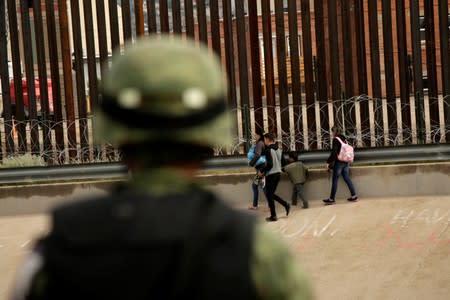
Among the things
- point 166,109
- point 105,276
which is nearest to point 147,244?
point 105,276

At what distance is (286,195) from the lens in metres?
15.4

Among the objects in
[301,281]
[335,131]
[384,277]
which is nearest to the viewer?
[301,281]

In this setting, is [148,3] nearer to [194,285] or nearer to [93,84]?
[93,84]

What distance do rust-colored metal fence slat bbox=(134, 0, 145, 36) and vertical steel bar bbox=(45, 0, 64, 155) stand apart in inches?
57.4

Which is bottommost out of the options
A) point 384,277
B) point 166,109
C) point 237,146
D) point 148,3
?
point 384,277

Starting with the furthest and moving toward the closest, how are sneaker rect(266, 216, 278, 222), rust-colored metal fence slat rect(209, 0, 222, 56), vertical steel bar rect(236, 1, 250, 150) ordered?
rust-colored metal fence slat rect(209, 0, 222, 56) → vertical steel bar rect(236, 1, 250, 150) → sneaker rect(266, 216, 278, 222)

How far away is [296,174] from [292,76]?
2.23 m

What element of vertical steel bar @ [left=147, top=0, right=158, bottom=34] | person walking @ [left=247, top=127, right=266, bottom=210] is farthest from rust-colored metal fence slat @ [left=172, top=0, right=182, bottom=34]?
person walking @ [left=247, top=127, right=266, bottom=210]

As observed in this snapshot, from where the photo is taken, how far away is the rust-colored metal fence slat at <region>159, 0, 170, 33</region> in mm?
16719

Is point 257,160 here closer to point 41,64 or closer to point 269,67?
point 269,67

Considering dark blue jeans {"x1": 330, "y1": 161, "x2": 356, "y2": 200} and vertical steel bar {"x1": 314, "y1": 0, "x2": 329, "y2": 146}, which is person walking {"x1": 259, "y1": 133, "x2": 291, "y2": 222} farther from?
vertical steel bar {"x1": 314, "y1": 0, "x2": 329, "y2": 146}

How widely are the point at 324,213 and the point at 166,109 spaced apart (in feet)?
41.1

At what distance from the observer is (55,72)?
679 inches

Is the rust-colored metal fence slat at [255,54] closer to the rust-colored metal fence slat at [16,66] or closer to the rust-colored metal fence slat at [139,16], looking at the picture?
the rust-colored metal fence slat at [139,16]
